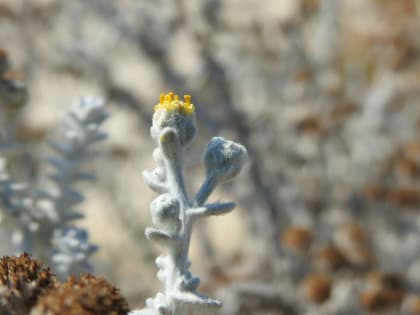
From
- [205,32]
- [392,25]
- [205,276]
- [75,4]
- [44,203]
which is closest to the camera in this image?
[44,203]

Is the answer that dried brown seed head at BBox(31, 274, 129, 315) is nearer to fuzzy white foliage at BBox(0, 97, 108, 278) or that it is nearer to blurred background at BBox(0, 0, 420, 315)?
fuzzy white foliage at BBox(0, 97, 108, 278)

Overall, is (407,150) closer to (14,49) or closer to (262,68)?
(262,68)

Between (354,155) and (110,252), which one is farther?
(110,252)

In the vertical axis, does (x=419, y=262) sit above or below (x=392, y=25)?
below

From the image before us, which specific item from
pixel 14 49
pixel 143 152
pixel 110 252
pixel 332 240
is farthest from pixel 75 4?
pixel 332 240

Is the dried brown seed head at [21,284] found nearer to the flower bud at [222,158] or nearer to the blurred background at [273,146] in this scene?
the flower bud at [222,158]

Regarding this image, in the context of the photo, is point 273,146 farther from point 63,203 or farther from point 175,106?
point 175,106

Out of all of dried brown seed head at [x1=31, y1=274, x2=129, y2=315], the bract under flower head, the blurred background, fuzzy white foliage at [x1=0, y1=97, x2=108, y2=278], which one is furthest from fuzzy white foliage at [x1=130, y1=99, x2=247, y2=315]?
the blurred background

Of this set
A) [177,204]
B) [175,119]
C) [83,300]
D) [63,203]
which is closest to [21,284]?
[83,300]
